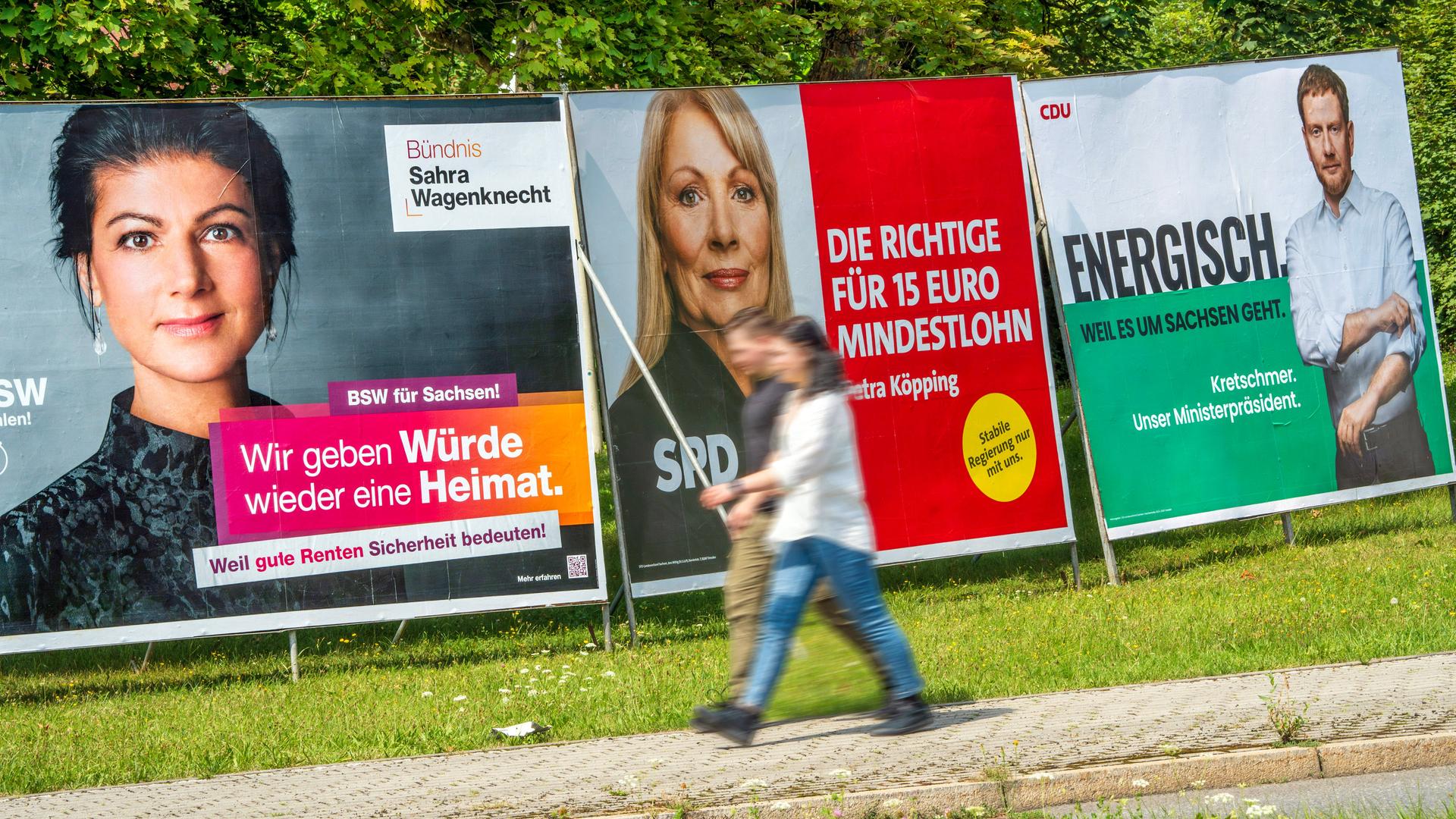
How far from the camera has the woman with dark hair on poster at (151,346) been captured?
28.3 ft

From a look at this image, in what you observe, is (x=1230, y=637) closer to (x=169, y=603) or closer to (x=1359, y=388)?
(x=1359, y=388)

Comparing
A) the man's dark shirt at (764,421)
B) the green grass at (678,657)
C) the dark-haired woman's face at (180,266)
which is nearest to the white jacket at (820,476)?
the man's dark shirt at (764,421)

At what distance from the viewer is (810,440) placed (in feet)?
18.8

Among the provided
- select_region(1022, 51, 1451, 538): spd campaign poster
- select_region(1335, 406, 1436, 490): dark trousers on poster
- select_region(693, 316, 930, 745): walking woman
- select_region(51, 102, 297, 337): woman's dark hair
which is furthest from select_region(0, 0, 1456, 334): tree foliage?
select_region(693, 316, 930, 745): walking woman

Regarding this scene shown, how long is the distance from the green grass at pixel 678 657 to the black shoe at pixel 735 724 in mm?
509

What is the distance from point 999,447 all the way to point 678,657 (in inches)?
126

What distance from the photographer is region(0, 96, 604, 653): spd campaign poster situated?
8617 millimetres

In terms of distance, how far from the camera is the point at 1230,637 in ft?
26.0

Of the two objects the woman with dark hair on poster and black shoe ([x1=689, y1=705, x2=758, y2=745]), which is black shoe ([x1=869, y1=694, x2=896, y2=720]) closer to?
black shoe ([x1=689, y1=705, x2=758, y2=745])

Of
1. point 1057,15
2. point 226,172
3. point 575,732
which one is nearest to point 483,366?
point 226,172

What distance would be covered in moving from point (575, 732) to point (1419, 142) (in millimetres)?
28743

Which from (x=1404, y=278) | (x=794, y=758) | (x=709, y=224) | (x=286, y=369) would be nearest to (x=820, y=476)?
(x=794, y=758)

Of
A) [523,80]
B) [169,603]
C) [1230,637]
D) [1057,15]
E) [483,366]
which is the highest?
[1057,15]

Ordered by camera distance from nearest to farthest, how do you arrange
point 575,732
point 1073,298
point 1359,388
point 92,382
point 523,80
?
point 575,732, point 92,382, point 1073,298, point 1359,388, point 523,80
